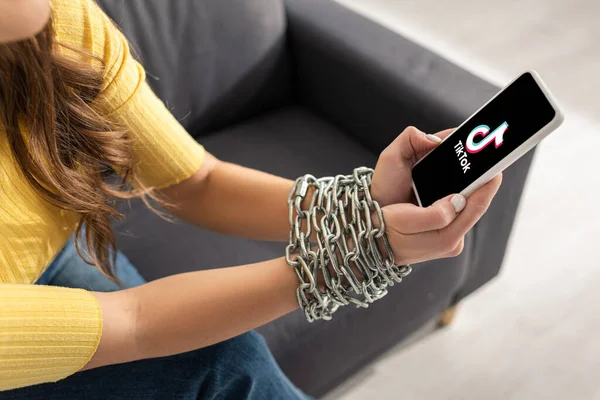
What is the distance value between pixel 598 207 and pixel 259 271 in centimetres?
127

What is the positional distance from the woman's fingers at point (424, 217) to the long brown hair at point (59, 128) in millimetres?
367

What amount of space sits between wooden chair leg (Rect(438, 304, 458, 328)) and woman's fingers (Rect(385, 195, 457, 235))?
2.42ft

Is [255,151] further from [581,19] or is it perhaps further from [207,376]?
[581,19]

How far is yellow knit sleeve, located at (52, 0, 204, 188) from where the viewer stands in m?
0.77

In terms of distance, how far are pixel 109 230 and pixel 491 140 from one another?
505 millimetres

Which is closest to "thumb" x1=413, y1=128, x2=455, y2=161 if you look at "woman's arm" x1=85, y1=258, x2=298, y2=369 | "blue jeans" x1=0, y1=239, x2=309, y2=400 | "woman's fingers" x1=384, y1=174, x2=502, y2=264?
"woman's fingers" x1=384, y1=174, x2=502, y2=264

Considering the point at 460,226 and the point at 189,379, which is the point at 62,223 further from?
the point at 460,226

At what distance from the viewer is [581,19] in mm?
2510

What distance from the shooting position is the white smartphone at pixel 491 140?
585mm

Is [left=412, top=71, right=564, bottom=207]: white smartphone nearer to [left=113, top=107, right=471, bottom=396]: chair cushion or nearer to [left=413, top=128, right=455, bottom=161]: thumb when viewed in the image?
[left=413, top=128, right=455, bottom=161]: thumb

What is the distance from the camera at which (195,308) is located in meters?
0.72

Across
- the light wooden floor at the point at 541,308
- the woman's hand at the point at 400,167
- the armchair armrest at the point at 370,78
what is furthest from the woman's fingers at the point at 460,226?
the light wooden floor at the point at 541,308

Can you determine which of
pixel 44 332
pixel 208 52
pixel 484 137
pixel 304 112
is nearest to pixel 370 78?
pixel 304 112

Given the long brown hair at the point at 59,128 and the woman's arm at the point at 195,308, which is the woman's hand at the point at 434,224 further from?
the long brown hair at the point at 59,128
